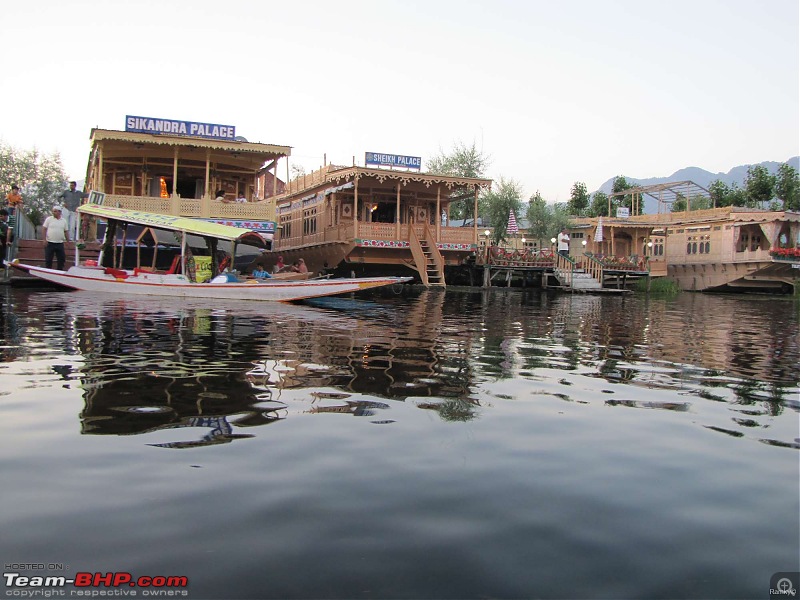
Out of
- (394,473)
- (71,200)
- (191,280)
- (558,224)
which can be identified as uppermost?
(558,224)

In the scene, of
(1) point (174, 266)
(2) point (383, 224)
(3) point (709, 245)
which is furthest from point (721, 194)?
(1) point (174, 266)

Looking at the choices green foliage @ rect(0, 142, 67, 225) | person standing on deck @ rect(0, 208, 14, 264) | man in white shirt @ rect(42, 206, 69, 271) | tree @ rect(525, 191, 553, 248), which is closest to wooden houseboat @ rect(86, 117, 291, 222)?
person standing on deck @ rect(0, 208, 14, 264)

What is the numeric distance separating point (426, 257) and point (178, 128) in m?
11.6

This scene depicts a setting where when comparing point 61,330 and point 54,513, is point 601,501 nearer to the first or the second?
point 54,513

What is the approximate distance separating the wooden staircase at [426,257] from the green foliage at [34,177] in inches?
1638

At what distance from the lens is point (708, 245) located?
4525 cm

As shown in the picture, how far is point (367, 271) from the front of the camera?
32.8m

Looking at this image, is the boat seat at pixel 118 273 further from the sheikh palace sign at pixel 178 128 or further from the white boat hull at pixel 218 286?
the sheikh palace sign at pixel 178 128

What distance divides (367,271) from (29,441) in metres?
28.4

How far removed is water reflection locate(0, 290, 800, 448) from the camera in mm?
5625

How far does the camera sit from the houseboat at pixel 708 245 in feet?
136

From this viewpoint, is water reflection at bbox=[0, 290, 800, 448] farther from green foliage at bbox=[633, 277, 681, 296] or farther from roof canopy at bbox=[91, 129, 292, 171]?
green foliage at bbox=[633, 277, 681, 296]

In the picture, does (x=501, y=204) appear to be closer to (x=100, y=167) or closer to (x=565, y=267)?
(x=565, y=267)

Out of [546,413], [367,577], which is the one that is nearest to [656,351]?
[546,413]
